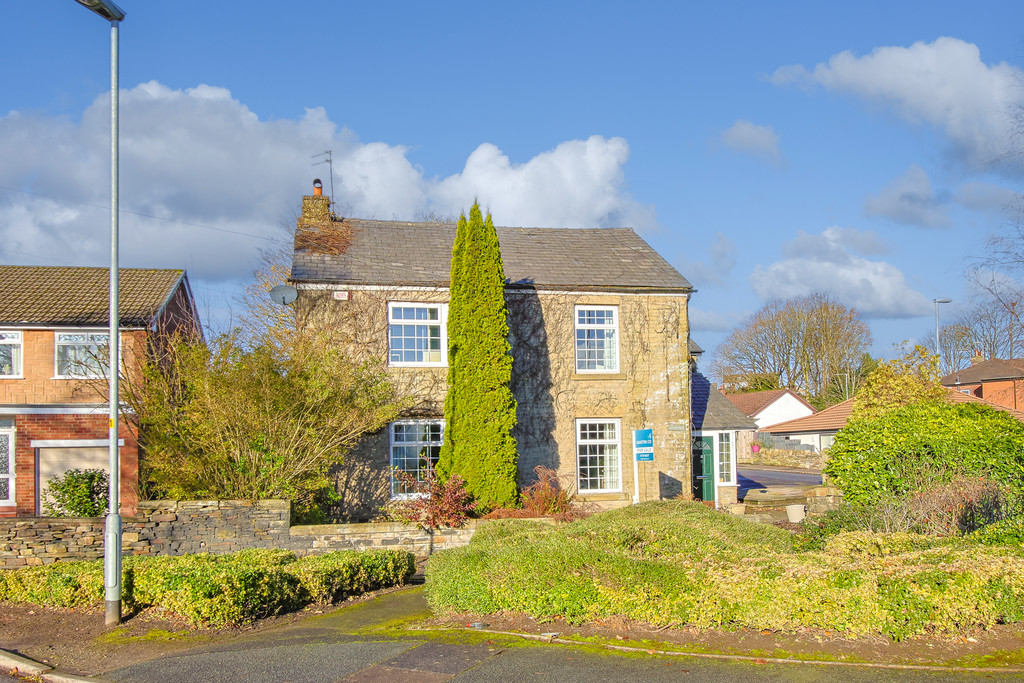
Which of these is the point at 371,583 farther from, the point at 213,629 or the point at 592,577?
the point at 592,577

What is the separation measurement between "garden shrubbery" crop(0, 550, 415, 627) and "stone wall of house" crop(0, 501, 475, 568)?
1792 millimetres

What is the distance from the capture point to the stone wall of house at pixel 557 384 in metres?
19.1

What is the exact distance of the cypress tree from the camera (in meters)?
17.5

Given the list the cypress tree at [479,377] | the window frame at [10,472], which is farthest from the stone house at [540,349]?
the window frame at [10,472]

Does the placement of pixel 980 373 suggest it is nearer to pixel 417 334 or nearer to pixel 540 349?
pixel 540 349

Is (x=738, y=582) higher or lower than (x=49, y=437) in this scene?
lower

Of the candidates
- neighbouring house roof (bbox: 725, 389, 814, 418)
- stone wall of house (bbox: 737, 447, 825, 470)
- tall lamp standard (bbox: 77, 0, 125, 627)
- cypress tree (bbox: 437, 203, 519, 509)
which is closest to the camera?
tall lamp standard (bbox: 77, 0, 125, 627)

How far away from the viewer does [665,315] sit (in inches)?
831

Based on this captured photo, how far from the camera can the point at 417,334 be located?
1989 centimetres

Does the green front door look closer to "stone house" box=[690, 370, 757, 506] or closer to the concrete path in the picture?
"stone house" box=[690, 370, 757, 506]

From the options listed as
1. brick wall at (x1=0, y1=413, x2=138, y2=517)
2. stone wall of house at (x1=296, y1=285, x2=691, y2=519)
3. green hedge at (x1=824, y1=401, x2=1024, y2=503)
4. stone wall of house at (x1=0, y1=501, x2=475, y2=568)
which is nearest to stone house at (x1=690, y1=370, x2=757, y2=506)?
stone wall of house at (x1=296, y1=285, x2=691, y2=519)

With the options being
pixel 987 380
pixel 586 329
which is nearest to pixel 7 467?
pixel 586 329

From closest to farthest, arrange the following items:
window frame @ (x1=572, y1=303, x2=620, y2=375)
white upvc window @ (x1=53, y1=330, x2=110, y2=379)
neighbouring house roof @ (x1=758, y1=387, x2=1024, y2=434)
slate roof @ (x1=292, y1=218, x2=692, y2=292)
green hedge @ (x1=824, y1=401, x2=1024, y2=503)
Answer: green hedge @ (x1=824, y1=401, x2=1024, y2=503)
slate roof @ (x1=292, y1=218, x2=692, y2=292)
window frame @ (x1=572, y1=303, x2=620, y2=375)
white upvc window @ (x1=53, y1=330, x2=110, y2=379)
neighbouring house roof @ (x1=758, y1=387, x2=1024, y2=434)

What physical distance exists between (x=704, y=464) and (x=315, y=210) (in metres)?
13.1
